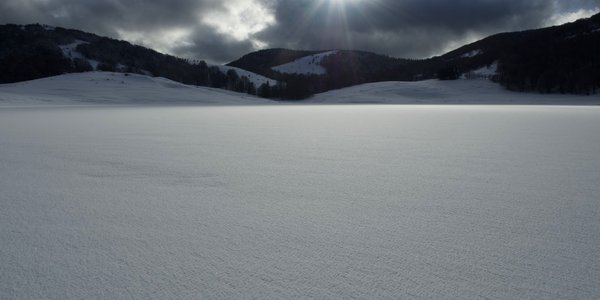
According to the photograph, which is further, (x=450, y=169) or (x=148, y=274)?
(x=450, y=169)

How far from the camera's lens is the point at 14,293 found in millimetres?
1378

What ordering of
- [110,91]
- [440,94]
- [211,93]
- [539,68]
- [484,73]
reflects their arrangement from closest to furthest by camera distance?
[110,91]
[211,93]
[440,94]
[539,68]
[484,73]

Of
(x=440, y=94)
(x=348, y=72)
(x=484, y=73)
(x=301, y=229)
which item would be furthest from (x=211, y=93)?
(x=484, y=73)

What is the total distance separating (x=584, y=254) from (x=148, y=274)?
6.88 ft

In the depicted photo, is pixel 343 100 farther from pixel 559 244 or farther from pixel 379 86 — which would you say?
pixel 559 244

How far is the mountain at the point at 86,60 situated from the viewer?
302 feet

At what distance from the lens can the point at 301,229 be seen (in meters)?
2.01

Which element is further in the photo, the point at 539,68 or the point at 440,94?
the point at 539,68

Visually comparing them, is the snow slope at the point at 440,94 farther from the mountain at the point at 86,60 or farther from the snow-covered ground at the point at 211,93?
the mountain at the point at 86,60

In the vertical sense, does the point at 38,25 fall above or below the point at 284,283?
above

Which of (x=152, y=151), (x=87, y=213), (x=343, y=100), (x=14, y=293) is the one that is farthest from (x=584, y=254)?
(x=343, y=100)

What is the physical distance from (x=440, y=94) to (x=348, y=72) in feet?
155

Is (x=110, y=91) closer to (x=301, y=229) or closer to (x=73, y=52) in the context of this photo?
(x=301, y=229)

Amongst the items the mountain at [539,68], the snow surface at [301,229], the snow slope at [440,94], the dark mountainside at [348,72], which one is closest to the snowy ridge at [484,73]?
the mountain at [539,68]
